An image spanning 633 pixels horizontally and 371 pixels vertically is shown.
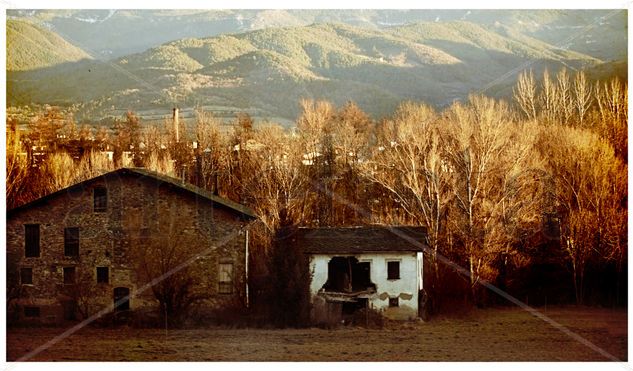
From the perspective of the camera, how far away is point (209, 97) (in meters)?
17.0

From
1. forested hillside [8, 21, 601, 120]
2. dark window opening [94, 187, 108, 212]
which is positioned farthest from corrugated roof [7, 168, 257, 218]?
forested hillside [8, 21, 601, 120]

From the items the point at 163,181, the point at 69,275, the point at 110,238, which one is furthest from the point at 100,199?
the point at 69,275

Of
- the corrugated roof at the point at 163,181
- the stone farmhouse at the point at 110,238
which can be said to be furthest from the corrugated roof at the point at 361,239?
the stone farmhouse at the point at 110,238

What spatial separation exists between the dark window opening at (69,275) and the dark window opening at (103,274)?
43cm

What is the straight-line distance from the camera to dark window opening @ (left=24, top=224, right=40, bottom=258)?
612 inches

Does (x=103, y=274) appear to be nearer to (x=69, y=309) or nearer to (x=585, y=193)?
(x=69, y=309)

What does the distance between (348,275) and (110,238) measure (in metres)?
4.12

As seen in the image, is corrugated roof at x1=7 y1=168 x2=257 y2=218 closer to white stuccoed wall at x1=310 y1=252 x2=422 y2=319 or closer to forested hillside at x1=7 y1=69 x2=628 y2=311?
forested hillside at x1=7 y1=69 x2=628 y2=311

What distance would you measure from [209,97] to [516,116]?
231 inches

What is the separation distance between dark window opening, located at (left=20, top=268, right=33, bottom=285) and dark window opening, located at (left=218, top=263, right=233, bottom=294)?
3164 millimetres

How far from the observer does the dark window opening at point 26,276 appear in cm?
1544

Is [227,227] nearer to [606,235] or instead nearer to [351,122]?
[351,122]

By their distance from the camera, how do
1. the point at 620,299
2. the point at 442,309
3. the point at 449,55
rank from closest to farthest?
the point at 620,299 < the point at 442,309 < the point at 449,55
